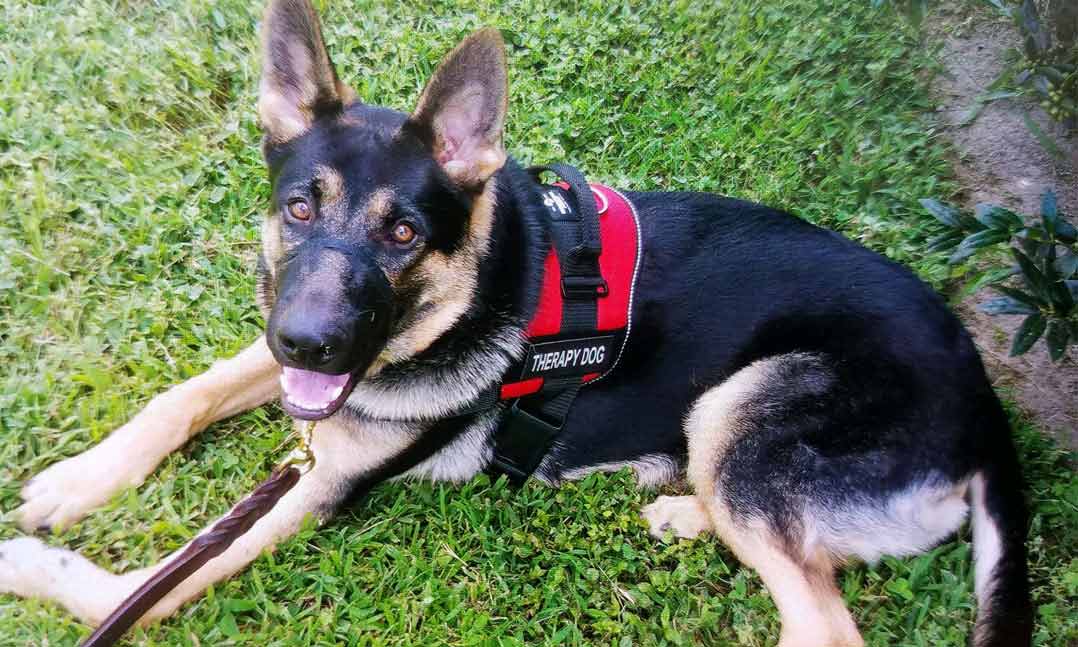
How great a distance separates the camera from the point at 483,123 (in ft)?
8.95

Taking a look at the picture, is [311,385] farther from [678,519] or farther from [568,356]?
[678,519]

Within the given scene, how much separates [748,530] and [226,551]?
212 cm

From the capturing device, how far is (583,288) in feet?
10.2

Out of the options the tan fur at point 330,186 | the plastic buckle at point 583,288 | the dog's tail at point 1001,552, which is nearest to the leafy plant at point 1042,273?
the dog's tail at point 1001,552

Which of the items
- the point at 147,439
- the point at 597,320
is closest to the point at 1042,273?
the point at 597,320

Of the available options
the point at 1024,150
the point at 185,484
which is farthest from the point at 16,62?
the point at 1024,150

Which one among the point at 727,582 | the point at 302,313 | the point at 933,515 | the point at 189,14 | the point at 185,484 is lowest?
the point at 727,582

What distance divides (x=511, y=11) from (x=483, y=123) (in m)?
3.03

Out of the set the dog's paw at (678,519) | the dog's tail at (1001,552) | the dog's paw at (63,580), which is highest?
the dog's tail at (1001,552)

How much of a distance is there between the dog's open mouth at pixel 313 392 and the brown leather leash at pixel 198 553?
0.73 ft

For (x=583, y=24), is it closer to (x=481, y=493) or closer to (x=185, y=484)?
(x=481, y=493)

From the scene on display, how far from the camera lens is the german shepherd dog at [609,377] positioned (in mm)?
2705

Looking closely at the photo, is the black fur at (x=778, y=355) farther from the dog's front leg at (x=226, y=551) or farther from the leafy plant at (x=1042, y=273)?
the leafy plant at (x=1042, y=273)

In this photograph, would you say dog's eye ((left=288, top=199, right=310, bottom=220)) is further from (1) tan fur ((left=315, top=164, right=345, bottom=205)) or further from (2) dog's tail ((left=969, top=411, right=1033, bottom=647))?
(2) dog's tail ((left=969, top=411, right=1033, bottom=647))
